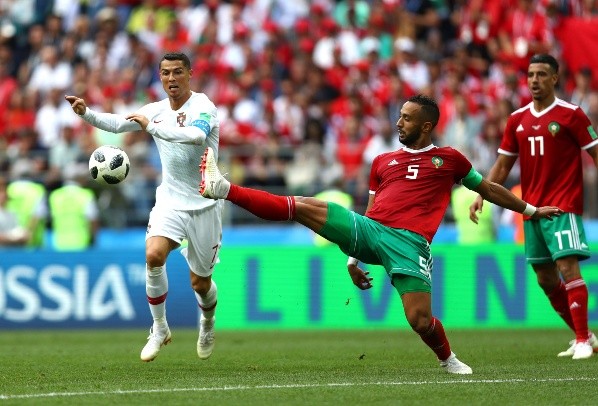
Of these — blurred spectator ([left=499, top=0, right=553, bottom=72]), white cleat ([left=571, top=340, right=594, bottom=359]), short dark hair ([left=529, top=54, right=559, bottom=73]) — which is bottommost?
white cleat ([left=571, top=340, right=594, bottom=359])

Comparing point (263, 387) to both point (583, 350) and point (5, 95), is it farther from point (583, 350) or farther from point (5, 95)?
point (5, 95)

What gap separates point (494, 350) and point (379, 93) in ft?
29.0

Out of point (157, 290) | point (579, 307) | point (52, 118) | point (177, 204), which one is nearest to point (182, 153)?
point (177, 204)

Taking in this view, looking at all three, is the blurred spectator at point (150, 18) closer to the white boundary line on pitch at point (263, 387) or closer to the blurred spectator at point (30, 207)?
the blurred spectator at point (30, 207)

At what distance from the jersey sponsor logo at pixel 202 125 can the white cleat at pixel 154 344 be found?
1870mm

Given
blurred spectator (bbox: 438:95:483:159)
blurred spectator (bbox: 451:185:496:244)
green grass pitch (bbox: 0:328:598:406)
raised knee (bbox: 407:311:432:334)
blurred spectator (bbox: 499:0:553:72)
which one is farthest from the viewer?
blurred spectator (bbox: 499:0:553:72)

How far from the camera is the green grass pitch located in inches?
323

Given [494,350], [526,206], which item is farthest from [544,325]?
[526,206]

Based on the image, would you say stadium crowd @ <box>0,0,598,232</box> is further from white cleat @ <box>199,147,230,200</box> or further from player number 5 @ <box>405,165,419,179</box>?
white cleat @ <box>199,147,230,200</box>

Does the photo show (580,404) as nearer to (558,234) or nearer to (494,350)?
(558,234)

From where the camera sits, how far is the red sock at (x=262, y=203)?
908 cm

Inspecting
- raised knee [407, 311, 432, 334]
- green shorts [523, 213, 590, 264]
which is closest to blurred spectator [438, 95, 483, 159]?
green shorts [523, 213, 590, 264]

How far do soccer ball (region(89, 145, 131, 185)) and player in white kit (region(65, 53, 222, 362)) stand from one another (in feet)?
0.78

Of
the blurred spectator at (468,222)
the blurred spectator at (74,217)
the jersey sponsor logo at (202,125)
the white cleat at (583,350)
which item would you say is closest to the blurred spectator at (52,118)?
the blurred spectator at (74,217)
